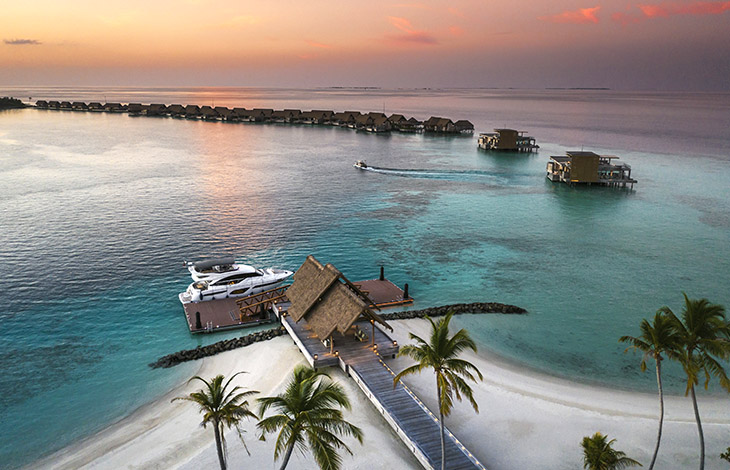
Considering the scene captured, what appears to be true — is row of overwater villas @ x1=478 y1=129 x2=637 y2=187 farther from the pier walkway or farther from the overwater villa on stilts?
the pier walkway

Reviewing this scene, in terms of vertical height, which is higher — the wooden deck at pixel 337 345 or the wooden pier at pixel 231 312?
the wooden deck at pixel 337 345

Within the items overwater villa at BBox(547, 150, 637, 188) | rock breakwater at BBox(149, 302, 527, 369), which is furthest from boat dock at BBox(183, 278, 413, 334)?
overwater villa at BBox(547, 150, 637, 188)

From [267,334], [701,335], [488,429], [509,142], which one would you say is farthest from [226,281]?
[509,142]

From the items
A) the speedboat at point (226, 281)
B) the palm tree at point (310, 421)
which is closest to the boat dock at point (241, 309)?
the speedboat at point (226, 281)

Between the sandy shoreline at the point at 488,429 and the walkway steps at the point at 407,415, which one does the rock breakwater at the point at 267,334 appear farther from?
the walkway steps at the point at 407,415

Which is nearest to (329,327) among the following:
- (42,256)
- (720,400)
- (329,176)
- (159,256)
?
(720,400)

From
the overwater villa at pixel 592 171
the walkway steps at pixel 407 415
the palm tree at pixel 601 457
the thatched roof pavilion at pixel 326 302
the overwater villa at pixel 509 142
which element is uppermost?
the overwater villa at pixel 509 142
